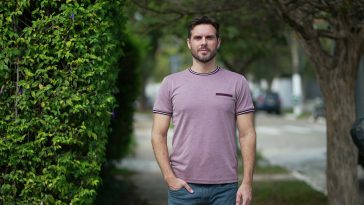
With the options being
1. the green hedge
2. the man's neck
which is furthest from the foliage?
the man's neck

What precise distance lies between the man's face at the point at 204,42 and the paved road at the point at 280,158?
550 cm

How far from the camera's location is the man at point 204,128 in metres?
3.64

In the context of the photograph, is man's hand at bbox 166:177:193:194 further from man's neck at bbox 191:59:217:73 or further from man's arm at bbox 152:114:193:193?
man's neck at bbox 191:59:217:73

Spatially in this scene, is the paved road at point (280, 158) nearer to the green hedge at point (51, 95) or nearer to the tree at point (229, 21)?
the tree at point (229, 21)

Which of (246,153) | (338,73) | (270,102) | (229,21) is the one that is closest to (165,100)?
(246,153)

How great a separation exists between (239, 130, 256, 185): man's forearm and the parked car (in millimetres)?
38059

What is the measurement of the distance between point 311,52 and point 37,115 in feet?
10.2

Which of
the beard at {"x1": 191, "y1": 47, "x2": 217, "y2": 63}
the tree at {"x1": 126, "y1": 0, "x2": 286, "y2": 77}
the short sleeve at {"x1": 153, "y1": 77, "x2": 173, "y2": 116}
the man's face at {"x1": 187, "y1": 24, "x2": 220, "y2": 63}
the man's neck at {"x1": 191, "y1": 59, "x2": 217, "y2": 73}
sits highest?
the tree at {"x1": 126, "y1": 0, "x2": 286, "y2": 77}

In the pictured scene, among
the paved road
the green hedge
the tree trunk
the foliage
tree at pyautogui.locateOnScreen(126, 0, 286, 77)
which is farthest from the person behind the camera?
the paved road

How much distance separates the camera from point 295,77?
40781 millimetres

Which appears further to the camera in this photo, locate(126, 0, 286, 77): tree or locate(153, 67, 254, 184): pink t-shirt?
locate(126, 0, 286, 77): tree

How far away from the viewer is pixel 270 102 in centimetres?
4200

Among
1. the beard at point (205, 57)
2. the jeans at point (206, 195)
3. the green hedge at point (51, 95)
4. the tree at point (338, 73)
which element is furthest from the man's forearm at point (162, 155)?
the tree at point (338, 73)

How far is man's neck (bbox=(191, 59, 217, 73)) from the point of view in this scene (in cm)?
372
